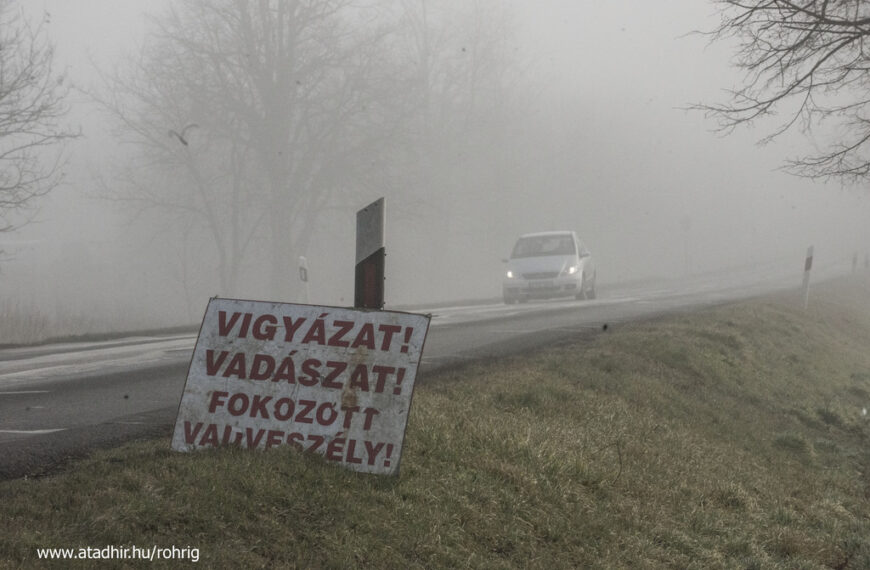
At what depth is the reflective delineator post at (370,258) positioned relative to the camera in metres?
4.77

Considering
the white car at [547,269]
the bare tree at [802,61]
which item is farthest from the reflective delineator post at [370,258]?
the white car at [547,269]

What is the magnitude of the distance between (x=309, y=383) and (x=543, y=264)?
58.6 feet

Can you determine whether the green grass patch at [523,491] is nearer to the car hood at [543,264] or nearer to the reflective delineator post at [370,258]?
the reflective delineator post at [370,258]

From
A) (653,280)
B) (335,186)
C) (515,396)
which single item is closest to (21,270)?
(335,186)

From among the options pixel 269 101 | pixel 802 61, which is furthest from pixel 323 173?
pixel 802 61

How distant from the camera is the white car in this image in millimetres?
21797

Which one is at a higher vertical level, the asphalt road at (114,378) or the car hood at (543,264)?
the car hood at (543,264)

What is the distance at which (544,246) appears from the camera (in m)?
22.8

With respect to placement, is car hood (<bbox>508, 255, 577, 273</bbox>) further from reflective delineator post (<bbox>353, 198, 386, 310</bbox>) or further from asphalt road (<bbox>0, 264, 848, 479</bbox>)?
reflective delineator post (<bbox>353, 198, 386, 310</bbox>)

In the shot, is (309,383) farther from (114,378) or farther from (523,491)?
(114,378)

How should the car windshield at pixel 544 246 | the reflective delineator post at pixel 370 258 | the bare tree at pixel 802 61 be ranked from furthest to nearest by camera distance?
1. the car windshield at pixel 544 246
2. the bare tree at pixel 802 61
3. the reflective delineator post at pixel 370 258

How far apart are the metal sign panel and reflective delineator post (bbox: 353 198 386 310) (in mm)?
224

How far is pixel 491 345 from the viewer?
431 inches

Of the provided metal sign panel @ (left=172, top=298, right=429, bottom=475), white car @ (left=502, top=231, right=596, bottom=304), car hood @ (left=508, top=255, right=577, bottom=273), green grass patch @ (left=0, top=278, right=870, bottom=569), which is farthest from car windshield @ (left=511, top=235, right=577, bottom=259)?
metal sign panel @ (left=172, top=298, right=429, bottom=475)
